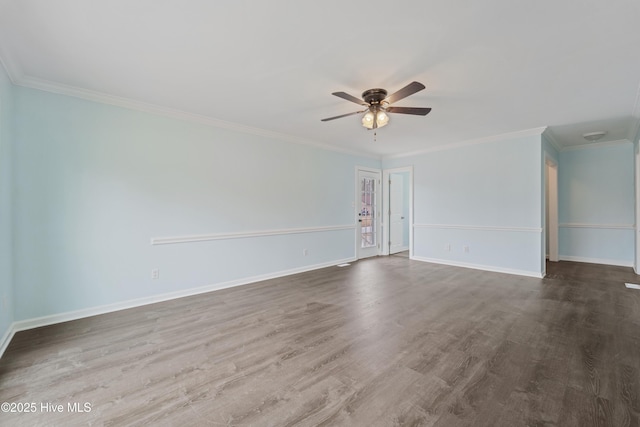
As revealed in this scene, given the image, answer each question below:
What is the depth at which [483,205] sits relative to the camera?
4.96 metres

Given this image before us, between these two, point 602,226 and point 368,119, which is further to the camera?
point 602,226

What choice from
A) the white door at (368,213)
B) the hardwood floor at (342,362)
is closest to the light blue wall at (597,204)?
the hardwood floor at (342,362)

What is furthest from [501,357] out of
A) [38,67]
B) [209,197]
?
[38,67]

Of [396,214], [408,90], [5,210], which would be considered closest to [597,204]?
[396,214]

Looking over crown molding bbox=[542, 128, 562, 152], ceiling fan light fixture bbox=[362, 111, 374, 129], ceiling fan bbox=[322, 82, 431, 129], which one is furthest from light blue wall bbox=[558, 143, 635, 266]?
ceiling fan light fixture bbox=[362, 111, 374, 129]

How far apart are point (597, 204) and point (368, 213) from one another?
4.64 metres

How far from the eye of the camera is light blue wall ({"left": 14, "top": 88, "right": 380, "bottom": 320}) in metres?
2.66

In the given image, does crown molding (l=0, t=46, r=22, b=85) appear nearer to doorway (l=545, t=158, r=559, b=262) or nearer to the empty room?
the empty room

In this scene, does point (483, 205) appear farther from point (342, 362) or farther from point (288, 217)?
point (342, 362)

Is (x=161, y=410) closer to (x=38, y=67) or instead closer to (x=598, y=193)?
(x=38, y=67)

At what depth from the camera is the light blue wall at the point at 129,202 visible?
2.66 m

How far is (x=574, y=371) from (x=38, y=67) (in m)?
5.15

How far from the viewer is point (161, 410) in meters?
1.58

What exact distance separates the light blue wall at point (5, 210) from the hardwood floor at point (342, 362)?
31 centimetres
